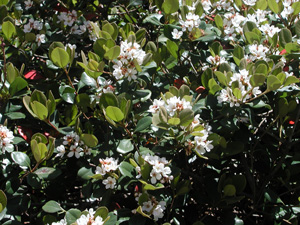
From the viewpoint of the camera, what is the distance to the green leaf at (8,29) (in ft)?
6.47

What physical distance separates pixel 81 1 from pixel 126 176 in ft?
4.78

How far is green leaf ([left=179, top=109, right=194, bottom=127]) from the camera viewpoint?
4.76 ft

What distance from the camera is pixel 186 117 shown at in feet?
4.80

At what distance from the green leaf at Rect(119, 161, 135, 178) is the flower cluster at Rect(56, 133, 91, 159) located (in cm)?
20

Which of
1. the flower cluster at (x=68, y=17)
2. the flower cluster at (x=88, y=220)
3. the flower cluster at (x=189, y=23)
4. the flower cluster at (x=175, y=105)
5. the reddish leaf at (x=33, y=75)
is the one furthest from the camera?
the flower cluster at (x=68, y=17)

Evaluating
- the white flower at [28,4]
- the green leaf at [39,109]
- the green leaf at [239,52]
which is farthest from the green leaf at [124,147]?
the white flower at [28,4]

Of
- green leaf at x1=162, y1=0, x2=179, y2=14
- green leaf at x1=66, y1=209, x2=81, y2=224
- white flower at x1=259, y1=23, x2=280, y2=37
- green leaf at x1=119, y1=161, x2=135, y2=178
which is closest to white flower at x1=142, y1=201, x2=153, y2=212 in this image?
green leaf at x1=119, y1=161, x2=135, y2=178

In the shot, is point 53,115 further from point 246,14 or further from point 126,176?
point 246,14

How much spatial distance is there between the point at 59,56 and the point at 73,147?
1.34 ft

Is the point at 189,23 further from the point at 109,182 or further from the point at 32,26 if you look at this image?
the point at 32,26

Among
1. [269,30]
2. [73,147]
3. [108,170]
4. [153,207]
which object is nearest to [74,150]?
[73,147]

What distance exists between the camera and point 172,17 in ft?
6.54

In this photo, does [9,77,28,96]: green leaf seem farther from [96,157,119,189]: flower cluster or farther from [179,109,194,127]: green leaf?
[179,109,194,127]: green leaf

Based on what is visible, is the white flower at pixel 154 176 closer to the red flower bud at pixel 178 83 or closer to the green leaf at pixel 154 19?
the red flower bud at pixel 178 83
